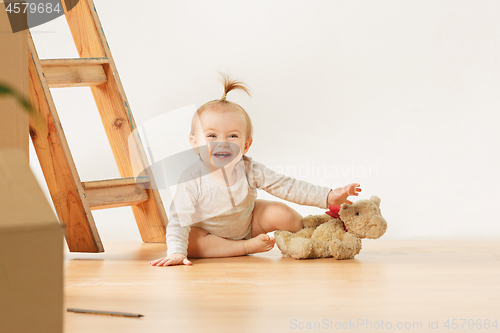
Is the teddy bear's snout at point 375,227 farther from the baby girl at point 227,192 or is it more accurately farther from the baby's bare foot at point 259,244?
the baby's bare foot at point 259,244

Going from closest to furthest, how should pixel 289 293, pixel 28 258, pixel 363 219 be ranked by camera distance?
1. pixel 28 258
2. pixel 289 293
3. pixel 363 219

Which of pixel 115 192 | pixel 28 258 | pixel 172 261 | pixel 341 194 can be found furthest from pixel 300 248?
pixel 28 258

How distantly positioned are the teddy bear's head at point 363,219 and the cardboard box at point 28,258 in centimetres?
94

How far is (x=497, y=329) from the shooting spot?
565 millimetres

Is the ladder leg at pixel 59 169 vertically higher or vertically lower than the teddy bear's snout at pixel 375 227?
higher

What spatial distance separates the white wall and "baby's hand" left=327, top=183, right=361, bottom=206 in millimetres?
680

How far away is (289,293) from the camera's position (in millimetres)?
771

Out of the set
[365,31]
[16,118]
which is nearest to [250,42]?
[365,31]

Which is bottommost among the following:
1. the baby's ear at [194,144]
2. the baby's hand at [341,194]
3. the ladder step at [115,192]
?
the baby's hand at [341,194]

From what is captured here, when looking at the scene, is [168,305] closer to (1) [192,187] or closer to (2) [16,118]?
(2) [16,118]

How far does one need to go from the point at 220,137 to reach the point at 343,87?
82 centimetres

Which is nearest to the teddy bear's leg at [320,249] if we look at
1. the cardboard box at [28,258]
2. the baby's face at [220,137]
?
the baby's face at [220,137]

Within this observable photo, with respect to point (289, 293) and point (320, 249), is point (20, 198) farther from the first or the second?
point (320, 249)

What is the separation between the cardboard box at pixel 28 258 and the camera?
35 centimetres
